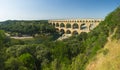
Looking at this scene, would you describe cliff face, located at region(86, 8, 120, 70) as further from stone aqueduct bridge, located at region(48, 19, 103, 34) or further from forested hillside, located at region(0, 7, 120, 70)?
stone aqueduct bridge, located at region(48, 19, 103, 34)

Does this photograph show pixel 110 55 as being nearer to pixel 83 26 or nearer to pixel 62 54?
pixel 62 54

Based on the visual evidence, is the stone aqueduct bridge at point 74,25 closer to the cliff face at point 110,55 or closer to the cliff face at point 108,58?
the cliff face at point 110,55

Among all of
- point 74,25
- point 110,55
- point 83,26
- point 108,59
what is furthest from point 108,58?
point 74,25

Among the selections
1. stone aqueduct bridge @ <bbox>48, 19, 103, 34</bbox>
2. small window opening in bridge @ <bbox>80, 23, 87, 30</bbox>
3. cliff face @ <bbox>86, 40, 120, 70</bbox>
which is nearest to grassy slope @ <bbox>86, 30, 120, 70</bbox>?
cliff face @ <bbox>86, 40, 120, 70</bbox>

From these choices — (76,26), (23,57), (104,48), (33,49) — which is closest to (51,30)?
(76,26)

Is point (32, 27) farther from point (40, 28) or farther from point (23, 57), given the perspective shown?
point (23, 57)

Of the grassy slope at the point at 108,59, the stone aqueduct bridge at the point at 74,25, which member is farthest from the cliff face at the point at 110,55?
the stone aqueduct bridge at the point at 74,25

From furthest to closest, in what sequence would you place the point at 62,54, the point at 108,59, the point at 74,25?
1. the point at 74,25
2. the point at 62,54
3. the point at 108,59
